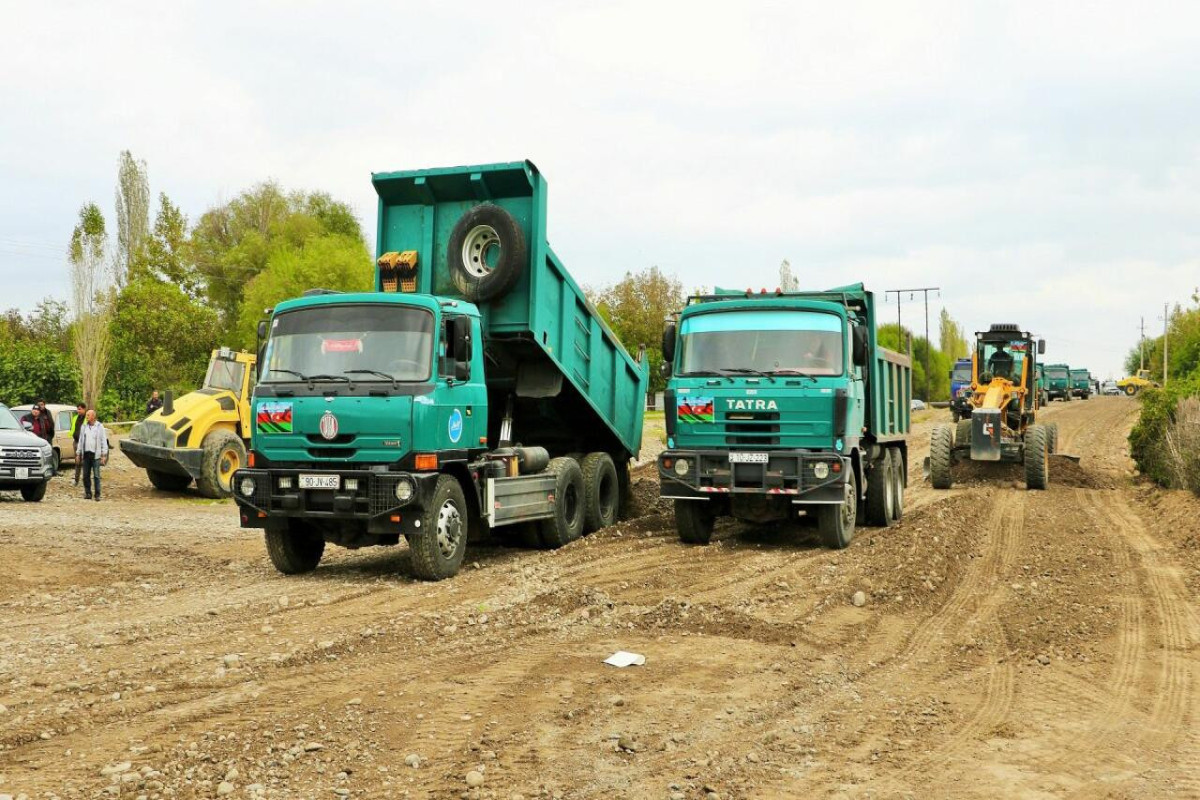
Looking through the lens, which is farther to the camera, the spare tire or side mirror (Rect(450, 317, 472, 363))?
the spare tire

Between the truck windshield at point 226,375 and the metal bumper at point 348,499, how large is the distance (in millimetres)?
10272

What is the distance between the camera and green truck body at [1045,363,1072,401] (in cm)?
6050

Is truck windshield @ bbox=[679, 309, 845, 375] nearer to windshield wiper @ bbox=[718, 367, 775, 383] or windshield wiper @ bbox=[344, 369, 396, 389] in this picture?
windshield wiper @ bbox=[718, 367, 775, 383]

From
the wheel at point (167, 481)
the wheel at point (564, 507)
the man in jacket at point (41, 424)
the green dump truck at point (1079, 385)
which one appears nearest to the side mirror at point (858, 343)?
the wheel at point (564, 507)

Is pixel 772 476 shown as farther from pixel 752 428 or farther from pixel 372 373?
pixel 372 373

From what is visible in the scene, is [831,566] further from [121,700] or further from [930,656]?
[121,700]

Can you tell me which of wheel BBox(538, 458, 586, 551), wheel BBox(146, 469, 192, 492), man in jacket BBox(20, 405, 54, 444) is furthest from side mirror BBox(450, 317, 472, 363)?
man in jacket BBox(20, 405, 54, 444)

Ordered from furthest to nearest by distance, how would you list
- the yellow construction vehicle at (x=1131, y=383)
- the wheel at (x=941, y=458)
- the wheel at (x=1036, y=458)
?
the yellow construction vehicle at (x=1131, y=383), the wheel at (x=941, y=458), the wheel at (x=1036, y=458)

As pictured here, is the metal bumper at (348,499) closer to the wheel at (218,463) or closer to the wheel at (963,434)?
the wheel at (218,463)

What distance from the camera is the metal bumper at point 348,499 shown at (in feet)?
32.4

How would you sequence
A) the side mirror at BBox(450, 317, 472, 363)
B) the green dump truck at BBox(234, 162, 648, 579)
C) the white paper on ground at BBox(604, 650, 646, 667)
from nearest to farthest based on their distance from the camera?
the white paper on ground at BBox(604, 650, 646, 667), the green dump truck at BBox(234, 162, 648, 579), the side mirror at BBox(450, 317, 472, 363)

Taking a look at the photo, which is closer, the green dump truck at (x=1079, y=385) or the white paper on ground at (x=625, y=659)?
the white paper on ground at (x=625, y=659)

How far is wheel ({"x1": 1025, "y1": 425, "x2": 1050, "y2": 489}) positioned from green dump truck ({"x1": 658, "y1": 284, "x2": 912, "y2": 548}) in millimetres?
8280

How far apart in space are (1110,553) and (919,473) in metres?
12.5
